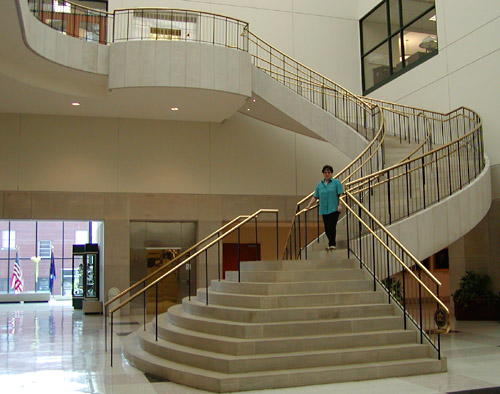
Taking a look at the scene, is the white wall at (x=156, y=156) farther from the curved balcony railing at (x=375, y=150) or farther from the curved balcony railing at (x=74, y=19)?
the curved balcony railing at (x=74, y=19)

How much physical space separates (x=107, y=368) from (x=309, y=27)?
54.4 ft

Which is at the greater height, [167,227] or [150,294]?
[167,227]

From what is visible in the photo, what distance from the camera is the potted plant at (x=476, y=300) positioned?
15.8 metres

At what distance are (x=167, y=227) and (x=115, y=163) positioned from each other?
9.33ft

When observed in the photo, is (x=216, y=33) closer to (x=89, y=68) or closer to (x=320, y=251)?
(x=89, y=68)

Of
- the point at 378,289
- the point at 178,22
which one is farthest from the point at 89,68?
Answer: the point at 378,289

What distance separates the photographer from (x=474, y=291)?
53.2ft

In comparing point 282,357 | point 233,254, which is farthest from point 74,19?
point 233,254

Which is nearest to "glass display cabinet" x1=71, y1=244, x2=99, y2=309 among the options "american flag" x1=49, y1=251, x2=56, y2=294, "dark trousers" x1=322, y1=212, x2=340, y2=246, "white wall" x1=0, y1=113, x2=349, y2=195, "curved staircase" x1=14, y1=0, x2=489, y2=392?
"white wall" x1=0, y1=113, x2=349, y2=195

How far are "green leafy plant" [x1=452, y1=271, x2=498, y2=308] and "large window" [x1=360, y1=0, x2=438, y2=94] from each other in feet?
24.3

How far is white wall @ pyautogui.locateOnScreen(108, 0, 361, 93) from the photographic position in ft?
67.8

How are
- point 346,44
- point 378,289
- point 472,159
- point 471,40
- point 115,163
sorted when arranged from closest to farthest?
point 378,289 < point 472,159 < point 471,40 < point 115,163 < point 346,44

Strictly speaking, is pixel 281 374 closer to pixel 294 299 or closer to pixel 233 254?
pixel 294 299

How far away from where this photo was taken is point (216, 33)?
19.3 meters
